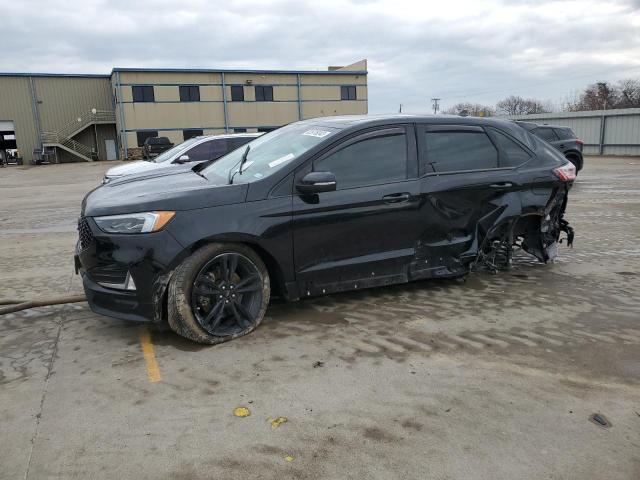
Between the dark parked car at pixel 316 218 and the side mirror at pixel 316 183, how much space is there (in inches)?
0.4

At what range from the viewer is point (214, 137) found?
11.6 meters

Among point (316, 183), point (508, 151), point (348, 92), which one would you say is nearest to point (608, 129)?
point (348, 92)

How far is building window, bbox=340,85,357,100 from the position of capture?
4709cm

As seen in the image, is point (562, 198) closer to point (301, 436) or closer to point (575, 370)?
point (575, 370)

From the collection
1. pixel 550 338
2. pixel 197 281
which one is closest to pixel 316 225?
pixel 197 281

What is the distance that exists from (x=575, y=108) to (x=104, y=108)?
62951mm

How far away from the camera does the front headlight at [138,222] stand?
12.3 ft

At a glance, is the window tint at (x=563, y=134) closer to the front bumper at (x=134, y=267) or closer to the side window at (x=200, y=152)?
the side window at (x=200, y=152)

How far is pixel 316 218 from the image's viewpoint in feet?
13.9

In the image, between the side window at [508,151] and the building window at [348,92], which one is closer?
the side window at [508,151]

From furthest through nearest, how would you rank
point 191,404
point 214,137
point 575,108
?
point 575,108
point 214,137
point 191,404

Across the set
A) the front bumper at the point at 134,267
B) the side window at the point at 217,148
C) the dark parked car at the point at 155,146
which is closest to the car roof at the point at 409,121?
the front bumper at the point at 134,267

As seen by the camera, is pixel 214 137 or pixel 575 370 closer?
pixel 575 370

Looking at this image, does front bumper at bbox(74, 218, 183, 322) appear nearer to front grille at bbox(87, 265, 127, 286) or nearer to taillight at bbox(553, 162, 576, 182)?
front grille at bbox(87, 265, 127, 286)
